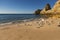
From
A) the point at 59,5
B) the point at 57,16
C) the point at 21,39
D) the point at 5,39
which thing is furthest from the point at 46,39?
the point at 59,5

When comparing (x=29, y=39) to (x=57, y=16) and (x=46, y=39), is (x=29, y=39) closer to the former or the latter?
(x=46, y=39)

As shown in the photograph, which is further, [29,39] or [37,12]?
[37,12]

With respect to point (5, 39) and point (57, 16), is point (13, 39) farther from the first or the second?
point (57, 16)

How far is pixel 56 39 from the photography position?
6.29 meters

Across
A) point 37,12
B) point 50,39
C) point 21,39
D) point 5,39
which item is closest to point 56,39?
point 50,39

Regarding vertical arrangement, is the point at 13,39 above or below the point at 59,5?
below

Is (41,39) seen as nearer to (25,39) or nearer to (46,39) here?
(46,39)

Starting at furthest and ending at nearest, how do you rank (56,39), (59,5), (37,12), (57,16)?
1. (37,12)
2. (59,5)
3. (57,16)
4. (56,39)

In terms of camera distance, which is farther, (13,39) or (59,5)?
(59,5)

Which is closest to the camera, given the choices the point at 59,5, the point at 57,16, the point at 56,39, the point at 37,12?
the point at 56,39

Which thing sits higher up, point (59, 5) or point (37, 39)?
point (59, 5)

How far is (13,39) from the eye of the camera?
20.9 feet

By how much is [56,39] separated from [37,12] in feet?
381

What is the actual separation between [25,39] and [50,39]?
1.53 m
